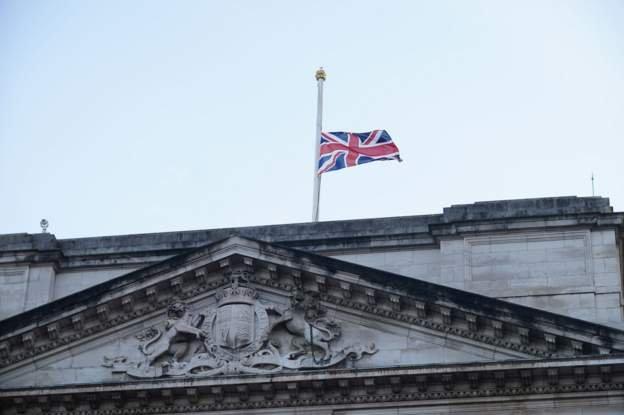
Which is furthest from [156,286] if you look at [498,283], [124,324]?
[498,283]

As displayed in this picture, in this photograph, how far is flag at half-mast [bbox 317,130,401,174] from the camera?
56.3 metres

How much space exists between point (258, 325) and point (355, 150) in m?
10.1

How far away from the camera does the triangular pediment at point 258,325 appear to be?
46.6 meters

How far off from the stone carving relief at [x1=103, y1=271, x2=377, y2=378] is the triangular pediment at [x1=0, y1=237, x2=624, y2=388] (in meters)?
0.02

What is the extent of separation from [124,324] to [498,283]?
29.5 ft

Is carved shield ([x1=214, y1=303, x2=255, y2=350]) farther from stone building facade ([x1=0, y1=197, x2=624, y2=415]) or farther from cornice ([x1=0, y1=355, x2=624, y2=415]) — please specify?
cornice ([x1=0, y1=355, x2=624, y2=415])

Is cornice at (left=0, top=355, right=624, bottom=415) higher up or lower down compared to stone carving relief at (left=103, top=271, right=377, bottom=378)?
lower down

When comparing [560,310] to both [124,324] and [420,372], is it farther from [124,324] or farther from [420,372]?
[124,324]

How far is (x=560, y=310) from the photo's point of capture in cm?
4938

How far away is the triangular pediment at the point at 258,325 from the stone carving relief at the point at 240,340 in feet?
0.07

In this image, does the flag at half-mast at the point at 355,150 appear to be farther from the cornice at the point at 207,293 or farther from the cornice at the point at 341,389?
the cornice at the point at 341,389

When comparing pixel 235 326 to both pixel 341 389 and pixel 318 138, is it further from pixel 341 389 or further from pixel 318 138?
pixel 318 138

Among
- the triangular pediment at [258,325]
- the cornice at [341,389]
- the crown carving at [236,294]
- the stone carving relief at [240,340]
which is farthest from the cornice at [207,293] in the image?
the cornice at [341,389]

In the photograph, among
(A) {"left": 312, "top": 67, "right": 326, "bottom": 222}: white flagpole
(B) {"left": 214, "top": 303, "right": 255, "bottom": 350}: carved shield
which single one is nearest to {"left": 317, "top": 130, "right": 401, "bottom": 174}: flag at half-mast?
(A) {"left": 312, "top": 67, "right": 326, "bottom": 222}: white flagpole
